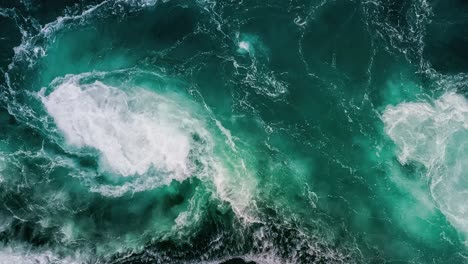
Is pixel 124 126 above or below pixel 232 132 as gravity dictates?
below

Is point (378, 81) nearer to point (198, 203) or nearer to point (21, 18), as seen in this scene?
point (198, 203)

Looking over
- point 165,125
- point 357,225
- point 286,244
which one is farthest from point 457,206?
point 165,125

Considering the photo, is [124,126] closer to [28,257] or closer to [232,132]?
[232,132]

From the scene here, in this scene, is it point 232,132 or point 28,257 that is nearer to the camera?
point 28,257

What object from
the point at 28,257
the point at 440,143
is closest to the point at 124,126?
the point at 28,257

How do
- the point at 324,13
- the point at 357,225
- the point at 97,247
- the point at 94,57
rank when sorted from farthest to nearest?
the point at 324,13 < the point at 94,57 < the point at 357,225 < the point at 97,247

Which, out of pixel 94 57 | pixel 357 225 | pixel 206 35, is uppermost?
pixel 206 35
